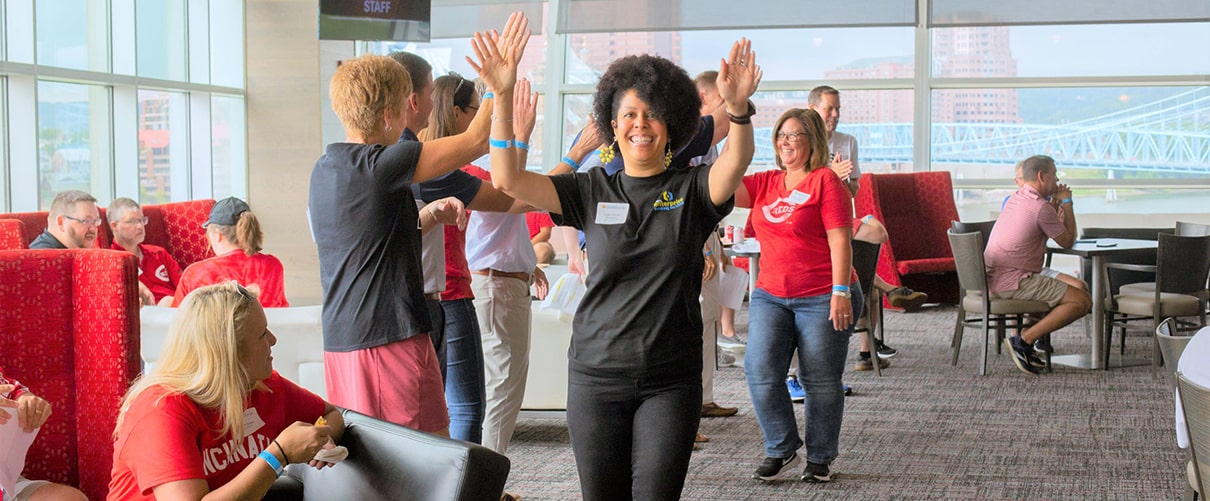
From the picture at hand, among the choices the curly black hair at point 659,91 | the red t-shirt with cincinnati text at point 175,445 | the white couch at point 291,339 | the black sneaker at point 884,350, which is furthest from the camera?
the black sneaker at point 884,350

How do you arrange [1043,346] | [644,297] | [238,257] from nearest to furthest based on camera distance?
[644,297] → [238,257] → [1043,346]

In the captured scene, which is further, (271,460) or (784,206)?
(784,206)

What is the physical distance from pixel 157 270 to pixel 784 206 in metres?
A: 4.11

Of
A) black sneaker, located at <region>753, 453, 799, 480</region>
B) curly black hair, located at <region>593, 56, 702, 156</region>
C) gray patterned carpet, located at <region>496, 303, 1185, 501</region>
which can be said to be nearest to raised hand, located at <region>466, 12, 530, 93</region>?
curly black hair, located at <region>593, 56, 702, 156</region>

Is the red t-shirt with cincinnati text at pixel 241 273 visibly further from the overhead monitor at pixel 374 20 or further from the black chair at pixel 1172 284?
the black chair at pixel 1172 284

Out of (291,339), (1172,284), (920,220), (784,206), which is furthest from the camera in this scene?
(920,220)

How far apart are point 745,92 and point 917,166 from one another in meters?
8.94

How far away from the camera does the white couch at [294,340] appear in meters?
3.97

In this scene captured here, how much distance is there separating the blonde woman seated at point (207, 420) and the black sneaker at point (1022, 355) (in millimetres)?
5307

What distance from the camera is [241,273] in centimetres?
509

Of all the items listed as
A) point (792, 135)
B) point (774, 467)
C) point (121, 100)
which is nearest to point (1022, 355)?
point (774, 467)

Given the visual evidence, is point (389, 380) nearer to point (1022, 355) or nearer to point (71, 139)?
point (1022, 355)

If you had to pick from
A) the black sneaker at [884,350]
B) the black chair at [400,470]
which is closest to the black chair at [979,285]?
the black sneaker at [884,350]

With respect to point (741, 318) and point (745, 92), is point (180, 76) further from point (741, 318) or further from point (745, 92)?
point (745, 92)
